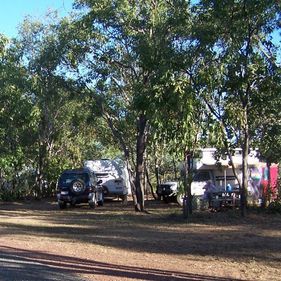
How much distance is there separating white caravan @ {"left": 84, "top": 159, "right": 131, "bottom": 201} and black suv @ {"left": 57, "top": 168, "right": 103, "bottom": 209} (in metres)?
5.64

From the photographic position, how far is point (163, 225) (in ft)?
58.5

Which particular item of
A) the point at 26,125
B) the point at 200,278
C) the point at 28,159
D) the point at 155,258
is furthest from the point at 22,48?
the point at 200,278

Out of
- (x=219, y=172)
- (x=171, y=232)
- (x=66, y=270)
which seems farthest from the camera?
(x=219, y=172)

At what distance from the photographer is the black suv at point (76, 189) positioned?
88.1 ft

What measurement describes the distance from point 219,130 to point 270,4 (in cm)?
452

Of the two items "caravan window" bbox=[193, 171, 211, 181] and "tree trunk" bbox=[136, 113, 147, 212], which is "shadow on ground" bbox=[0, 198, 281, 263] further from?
"caravan window" bbox=[193, 171, 211, 181]

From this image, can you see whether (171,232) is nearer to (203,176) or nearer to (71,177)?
(203,176)

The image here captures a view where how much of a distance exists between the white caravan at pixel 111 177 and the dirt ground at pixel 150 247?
13.1 m

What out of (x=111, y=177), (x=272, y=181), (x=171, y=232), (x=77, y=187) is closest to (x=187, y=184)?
(x=171, y=232)

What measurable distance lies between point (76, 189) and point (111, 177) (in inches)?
290

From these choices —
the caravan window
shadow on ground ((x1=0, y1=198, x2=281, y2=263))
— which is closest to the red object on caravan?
shadow on ground ((x1=0, y1=198, x2=281, y2=263))

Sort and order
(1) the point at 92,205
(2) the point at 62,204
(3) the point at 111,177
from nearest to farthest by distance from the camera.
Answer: (2) the point at 62,204, (1) the point at 92,205, (3) the point at 111,177

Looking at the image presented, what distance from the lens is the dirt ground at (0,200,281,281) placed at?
9625 millimetres

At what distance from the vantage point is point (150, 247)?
1293 centimetres
